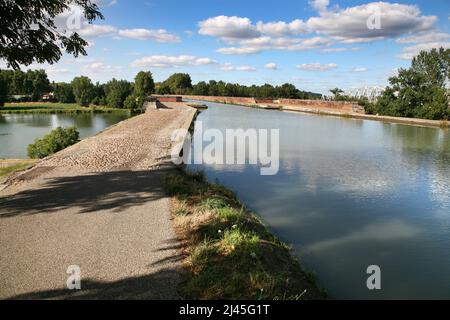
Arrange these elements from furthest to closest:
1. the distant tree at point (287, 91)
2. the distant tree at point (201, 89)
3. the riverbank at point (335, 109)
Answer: the distant tree at point (201, 89) < the distant tree at point (287, 91) < the riverbank at point (335, 109)

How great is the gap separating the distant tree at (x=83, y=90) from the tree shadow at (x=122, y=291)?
8340cm

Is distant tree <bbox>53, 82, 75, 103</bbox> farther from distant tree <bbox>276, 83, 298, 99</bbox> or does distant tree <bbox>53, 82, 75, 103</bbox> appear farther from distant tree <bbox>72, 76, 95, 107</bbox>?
distant tree <bbox>276, 83, 298, 99</bbox>

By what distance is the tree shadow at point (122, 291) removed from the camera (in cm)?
387

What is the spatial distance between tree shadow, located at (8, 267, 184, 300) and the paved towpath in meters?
0.01

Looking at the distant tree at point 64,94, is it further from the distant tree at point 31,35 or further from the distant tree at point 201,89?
the distant tree at point 31,35

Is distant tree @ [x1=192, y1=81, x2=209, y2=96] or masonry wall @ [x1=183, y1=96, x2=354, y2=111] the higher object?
distant tree @ [x1=192, y1=81, x2=209, y2=96]

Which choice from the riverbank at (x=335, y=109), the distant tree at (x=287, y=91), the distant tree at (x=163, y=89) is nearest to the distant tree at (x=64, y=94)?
the distant tree at (x=163, y=89)

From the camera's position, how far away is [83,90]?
3255 inches

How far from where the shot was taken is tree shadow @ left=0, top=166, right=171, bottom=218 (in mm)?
6723

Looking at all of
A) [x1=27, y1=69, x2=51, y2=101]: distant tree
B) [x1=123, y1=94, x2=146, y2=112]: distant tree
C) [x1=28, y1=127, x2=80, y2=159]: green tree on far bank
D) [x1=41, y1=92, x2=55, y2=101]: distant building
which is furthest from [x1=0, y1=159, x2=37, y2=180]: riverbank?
[x1=41, y1=92, x2=55, y2=101]: distant building

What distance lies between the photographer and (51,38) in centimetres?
798

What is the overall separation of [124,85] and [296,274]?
81.5 meters
